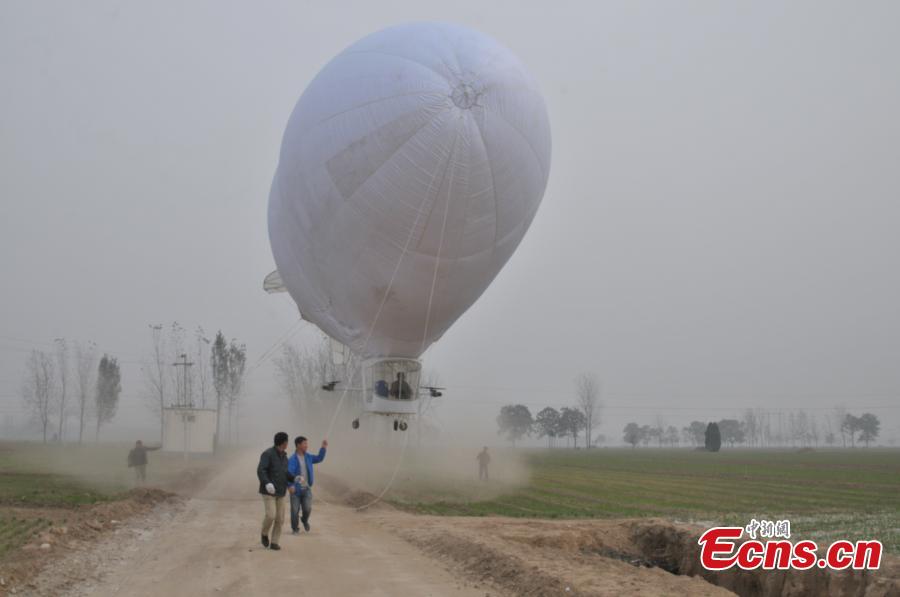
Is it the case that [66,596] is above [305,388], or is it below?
below

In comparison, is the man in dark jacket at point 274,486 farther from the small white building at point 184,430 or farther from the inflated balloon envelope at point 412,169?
the small white building at point 184,430

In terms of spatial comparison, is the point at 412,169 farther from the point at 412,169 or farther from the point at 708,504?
the point at 708,504

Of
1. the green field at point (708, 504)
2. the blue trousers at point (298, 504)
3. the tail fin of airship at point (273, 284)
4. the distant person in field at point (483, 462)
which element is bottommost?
the green field at point (708, 504)

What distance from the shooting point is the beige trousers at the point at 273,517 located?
496 inches

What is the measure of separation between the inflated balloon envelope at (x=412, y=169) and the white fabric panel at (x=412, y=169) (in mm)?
27

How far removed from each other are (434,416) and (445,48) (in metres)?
25.7

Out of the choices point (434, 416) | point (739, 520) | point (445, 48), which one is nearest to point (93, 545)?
point (445, 48)

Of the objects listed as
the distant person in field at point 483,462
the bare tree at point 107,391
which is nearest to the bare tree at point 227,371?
the bare tree at point 107,391

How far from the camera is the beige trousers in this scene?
1261 centimetres

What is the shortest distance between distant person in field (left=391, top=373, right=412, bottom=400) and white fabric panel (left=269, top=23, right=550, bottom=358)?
172 centimetres

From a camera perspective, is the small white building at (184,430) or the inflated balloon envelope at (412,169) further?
the small white building at (184,430)

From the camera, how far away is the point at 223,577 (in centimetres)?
1033

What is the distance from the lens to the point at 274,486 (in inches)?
507

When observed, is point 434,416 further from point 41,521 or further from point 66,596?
point 66,596
